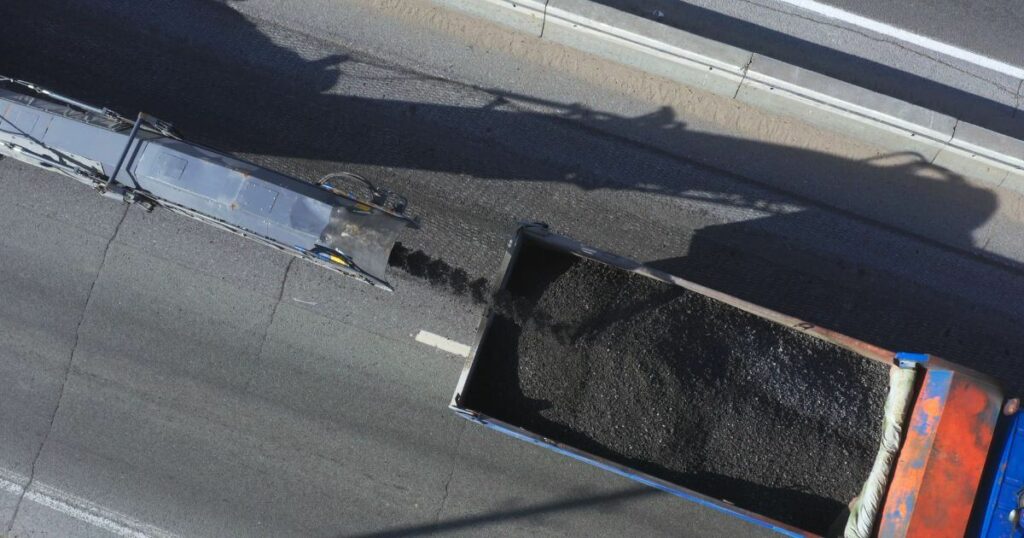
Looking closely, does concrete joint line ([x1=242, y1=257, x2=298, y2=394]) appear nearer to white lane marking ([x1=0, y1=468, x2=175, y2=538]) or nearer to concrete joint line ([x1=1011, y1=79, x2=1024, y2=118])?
white lane marking ([x1=0, y1=468, x2=175, y2=538])

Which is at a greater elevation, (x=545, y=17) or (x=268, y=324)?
(x=545, y=17)

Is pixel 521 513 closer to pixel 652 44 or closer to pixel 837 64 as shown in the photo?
pixel 652 44

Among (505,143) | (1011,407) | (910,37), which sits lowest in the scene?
(1011,407)

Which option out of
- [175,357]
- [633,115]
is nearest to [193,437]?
[175,357]

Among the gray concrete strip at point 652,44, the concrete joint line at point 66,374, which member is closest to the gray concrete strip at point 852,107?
the gray concrete strip at point 652,44

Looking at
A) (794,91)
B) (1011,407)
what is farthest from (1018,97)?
(1011,407)

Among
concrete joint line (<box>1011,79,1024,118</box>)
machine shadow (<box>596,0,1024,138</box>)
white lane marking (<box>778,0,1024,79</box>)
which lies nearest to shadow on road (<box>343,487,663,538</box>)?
machine shadow (<box>596,0,1024,138</box>)

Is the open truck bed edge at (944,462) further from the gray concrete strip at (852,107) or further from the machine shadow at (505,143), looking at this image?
the gray concrete strip at (852,107)
